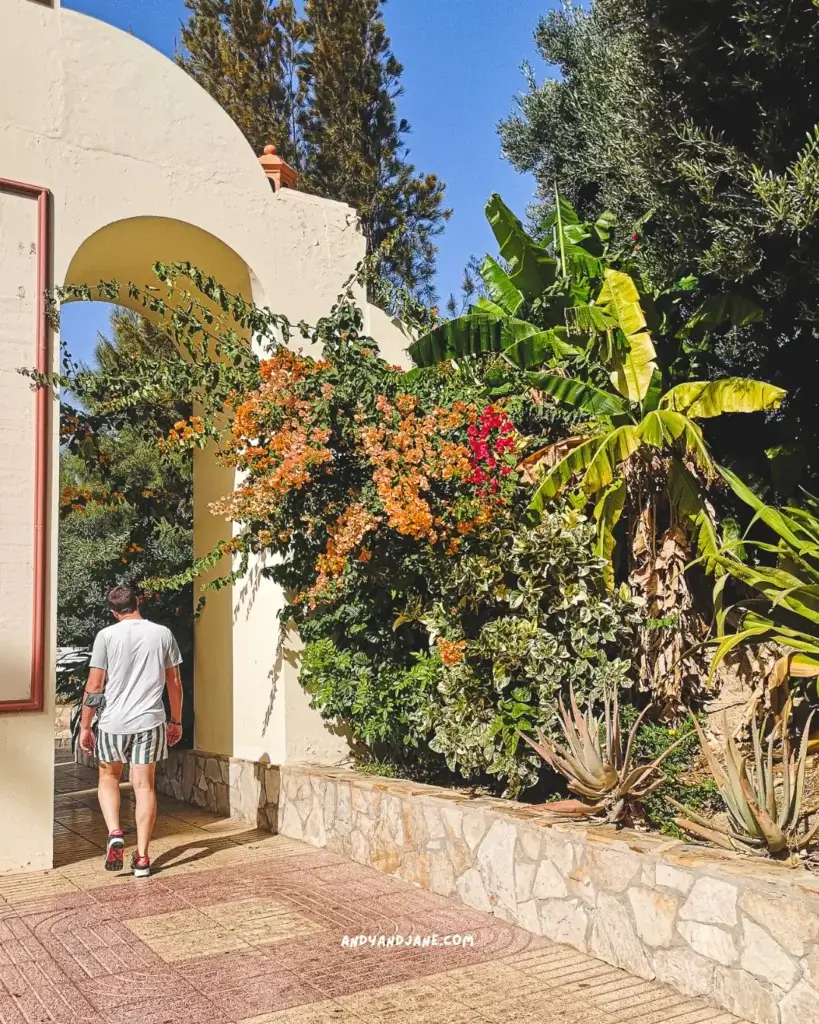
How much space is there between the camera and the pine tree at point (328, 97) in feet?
63.4

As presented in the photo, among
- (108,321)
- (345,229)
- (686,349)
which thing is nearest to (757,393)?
(686,349)

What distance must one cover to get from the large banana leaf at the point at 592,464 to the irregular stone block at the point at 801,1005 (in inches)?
159

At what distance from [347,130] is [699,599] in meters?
14.7

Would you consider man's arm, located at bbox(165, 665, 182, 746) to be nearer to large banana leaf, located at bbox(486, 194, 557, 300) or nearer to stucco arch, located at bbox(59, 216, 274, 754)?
stucco arch, located at bbox(59, 216, 274, 754)

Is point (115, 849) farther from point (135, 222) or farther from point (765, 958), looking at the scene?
point (135, 222)

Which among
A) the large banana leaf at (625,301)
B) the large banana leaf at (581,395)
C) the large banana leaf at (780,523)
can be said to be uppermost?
the large banana leaf at (625,301)

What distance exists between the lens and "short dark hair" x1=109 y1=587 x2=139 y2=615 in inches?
270

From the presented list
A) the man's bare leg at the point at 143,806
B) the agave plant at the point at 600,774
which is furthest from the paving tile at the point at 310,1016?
the man's bare leg at the point at 143,806

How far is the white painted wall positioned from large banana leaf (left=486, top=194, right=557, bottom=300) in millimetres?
1298

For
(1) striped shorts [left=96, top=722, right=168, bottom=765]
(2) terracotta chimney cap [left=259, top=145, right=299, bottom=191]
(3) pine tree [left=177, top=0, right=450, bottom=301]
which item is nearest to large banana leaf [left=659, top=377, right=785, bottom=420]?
(2) terracotta chimney cap [left=259, top=145, right=299, bottom=191]

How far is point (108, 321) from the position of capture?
17484 mm

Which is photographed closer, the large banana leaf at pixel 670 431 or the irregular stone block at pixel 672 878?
the irregular stone block at pixel 672 878

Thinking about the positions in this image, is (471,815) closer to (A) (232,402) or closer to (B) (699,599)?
(B) (699,599)

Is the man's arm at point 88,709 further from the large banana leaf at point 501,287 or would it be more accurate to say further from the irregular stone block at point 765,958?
the large banana leaf at point 501,287
